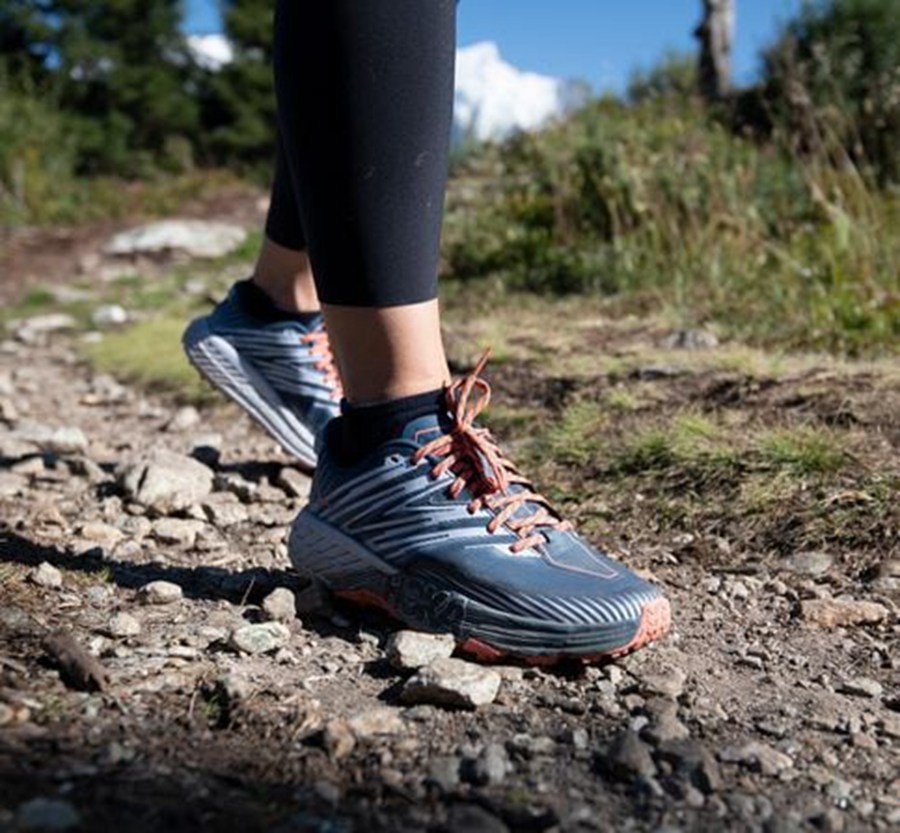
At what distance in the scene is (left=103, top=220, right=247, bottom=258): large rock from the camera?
28.2ft

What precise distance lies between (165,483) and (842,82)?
6907mm

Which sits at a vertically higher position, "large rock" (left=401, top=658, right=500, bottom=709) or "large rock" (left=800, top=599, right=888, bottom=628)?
"large rock" (left=401, top=658, right=500, bottom=709)

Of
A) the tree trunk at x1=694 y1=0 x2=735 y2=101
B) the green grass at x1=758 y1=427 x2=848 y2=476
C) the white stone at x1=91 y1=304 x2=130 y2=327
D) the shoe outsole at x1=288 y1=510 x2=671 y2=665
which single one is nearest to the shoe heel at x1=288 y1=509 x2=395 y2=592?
the shoe outsole at x1=288 y1=510 x2=671 y2=665

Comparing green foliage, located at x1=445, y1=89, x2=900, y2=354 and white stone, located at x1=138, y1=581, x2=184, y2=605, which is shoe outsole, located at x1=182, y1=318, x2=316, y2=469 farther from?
green foliage, located at x1=445, y1=89, x2=900, y2=354

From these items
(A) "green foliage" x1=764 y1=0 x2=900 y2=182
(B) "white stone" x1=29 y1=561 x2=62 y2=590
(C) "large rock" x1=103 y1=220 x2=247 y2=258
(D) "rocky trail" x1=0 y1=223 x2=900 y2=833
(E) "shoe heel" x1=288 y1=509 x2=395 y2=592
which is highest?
(A) "green foliage" x1=764 y1=0 x2=900 y2=182

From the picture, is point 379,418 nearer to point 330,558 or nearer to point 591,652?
point 330,558

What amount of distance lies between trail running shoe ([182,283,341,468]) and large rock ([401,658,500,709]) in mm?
1015

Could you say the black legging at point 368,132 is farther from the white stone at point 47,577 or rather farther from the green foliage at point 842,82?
the green foliage at point 842,82

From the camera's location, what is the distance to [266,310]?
2260 millimetres

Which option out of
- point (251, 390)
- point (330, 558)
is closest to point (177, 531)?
point (251, 390)

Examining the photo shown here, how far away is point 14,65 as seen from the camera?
51.6 ft

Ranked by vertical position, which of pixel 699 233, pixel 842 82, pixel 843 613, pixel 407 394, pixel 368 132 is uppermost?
pixel 842 82

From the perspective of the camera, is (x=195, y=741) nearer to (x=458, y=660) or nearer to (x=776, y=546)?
(x=458, y=660)

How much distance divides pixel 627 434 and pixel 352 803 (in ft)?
5.16
